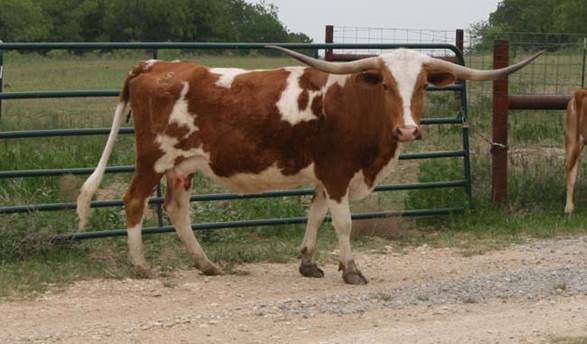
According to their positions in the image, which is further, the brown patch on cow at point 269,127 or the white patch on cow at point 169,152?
the white patch on cow at point 169,152

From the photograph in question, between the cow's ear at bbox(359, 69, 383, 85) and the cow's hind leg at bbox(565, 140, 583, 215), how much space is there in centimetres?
429

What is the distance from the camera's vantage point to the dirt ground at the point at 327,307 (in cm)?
833

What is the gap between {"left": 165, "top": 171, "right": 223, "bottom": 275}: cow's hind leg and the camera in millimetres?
10719

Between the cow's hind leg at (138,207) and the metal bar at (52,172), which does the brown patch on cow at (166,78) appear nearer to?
the cow's hind leg at (138,207)

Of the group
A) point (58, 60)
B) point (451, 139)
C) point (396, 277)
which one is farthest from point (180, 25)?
point (396, 277)

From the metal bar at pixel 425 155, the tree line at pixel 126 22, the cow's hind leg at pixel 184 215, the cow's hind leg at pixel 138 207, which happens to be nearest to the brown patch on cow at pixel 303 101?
the cow's hind leg at pixel 184 215

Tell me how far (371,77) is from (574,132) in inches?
192

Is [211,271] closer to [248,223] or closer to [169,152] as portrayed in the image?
[169,152]

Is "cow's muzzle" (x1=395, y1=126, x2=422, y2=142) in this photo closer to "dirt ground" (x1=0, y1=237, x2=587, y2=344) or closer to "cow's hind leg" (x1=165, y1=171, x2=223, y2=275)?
"dirt ground" (x1=0, y1=237, x2=587, y2=344)

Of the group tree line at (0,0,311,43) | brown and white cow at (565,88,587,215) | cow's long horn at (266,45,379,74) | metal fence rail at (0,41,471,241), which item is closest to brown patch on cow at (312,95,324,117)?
cow's long horn at (266,45,379,74)

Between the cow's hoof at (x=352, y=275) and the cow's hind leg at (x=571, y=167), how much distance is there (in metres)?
4.02

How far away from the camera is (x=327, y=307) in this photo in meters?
9.17

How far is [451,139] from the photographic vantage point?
16.8m

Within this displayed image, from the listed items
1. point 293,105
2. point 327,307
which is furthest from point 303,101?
point 327,307
